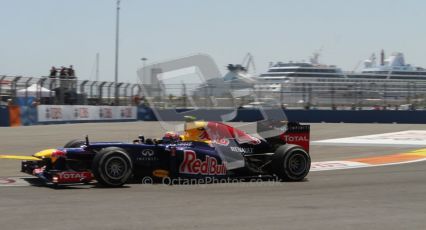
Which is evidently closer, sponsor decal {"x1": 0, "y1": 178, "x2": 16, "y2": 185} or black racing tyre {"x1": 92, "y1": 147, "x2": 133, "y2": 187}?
black racing tyre {"x1": 92, "y1": 147, "x2": 133, "y2": 187}

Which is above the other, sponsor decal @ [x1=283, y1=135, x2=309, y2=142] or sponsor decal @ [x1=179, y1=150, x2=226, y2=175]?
sponsor decal @ [x1=283, y1=135, x2=309, y2=142]

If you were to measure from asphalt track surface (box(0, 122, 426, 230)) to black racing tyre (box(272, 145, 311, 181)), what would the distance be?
8.6 inches

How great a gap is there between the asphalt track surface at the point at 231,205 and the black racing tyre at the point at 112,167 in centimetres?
22

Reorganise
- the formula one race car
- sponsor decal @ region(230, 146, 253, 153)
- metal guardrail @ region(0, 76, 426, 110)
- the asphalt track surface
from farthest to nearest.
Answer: metal guardrail @ region(0, 76, 426, 110)
sponsor decal @ region(230, 146, 253, 153)
the formula one race car
the asphalt track surface

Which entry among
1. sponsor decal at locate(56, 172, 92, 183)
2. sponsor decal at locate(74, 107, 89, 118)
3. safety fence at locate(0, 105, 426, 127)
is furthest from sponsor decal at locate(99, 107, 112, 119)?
sponsor decal at locate(56, 172, 92, 183)

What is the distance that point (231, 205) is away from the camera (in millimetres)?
8445

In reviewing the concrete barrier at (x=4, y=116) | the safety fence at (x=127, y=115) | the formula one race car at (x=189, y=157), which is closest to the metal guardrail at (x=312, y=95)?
the safety fence at (x=127, y=115)

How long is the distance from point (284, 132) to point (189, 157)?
6.54 ft

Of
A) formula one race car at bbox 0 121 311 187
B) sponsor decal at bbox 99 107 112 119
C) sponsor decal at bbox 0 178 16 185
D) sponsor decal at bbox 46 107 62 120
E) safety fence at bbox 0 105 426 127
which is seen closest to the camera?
formula one race car at bbox 0 121 311 187

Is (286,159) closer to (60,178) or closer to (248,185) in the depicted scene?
(248,185)

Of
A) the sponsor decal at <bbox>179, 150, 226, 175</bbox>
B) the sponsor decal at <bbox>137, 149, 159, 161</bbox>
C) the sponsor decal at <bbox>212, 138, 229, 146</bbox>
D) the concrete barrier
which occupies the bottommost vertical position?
the sponsor decal at <bbox>179, 150, 226, 175</bbox>

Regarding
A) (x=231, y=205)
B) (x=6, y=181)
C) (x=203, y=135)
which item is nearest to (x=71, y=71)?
(x=6, y=181)

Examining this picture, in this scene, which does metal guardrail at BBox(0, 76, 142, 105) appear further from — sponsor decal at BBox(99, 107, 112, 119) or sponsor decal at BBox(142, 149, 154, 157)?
sponsor decal at BBox(142, 149, 154, 157)

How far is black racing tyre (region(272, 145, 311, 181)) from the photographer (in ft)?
37.0
